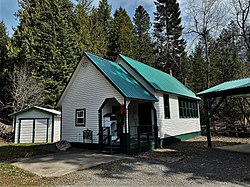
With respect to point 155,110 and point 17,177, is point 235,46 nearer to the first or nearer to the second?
point 155,110

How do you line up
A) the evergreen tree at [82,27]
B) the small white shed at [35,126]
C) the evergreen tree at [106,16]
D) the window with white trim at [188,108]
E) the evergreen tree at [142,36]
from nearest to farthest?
the window with white trim at [188,108]
the small white shed at [35,126]
the evergreen tree at [82,27]
the evergreen tree at [106,16]
the evergreen tree at [142,36]

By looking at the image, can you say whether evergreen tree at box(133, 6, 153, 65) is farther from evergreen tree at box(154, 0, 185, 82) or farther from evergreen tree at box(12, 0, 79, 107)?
evergreen tree at box(12, 0, 79, 107)

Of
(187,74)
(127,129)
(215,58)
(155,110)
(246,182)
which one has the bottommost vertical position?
(246,182)

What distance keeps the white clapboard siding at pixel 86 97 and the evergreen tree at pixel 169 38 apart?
831 inches

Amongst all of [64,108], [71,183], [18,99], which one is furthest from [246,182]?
[18,99]

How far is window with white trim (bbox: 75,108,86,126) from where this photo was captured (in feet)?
41.4

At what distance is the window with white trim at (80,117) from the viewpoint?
497 inches

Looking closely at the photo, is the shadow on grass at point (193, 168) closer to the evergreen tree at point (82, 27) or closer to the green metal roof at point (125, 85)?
the green metal roof at point (125, 85)

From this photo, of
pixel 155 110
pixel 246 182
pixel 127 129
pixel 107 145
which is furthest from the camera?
pixel 155 110

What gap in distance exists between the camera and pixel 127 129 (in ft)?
33.9

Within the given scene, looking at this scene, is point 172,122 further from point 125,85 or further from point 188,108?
point 125,85

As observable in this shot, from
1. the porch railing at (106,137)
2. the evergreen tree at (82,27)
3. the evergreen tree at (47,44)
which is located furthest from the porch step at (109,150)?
the evergreen tree at (82,27)

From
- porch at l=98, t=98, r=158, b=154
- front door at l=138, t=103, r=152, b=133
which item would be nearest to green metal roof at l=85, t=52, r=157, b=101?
porch at l=98, t=98, r=158, b=154

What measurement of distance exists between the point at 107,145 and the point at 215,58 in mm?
25596
